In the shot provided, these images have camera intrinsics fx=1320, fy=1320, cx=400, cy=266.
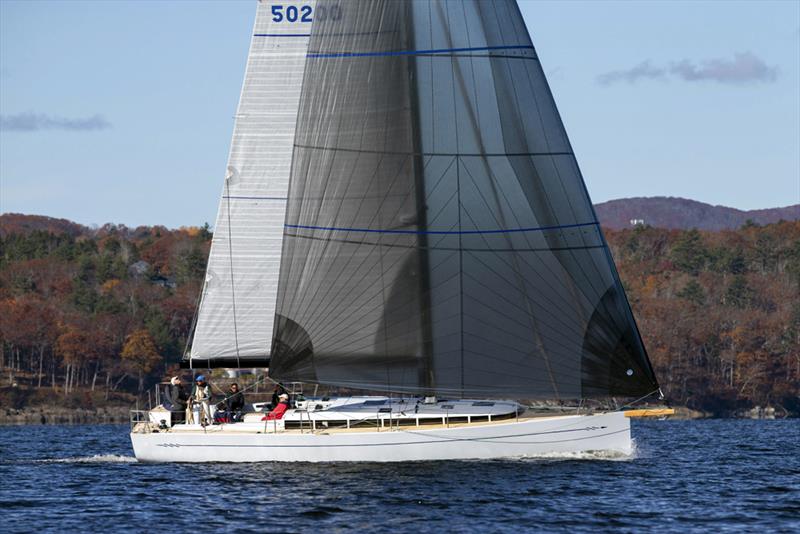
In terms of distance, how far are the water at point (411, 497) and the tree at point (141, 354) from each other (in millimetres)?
76671

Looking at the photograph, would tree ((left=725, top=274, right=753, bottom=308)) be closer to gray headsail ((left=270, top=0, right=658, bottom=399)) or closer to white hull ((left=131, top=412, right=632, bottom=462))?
white hull ((left=131, top=412, right=632, bottom=462))

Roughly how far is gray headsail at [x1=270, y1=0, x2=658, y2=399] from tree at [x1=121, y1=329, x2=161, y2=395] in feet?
270

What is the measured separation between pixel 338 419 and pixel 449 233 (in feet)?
17.1

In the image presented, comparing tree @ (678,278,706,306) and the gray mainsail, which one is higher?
tree @ (678,278,706,306)

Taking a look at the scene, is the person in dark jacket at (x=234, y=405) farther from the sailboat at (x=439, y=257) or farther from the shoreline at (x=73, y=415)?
the shoreline at (x=73, y=415)

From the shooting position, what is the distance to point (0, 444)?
5341 centimetres

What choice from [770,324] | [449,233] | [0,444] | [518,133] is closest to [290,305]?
[449,233]

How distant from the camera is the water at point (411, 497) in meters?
24.1

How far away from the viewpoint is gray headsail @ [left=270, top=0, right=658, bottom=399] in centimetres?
3080

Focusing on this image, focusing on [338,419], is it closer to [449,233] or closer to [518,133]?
[449,233]

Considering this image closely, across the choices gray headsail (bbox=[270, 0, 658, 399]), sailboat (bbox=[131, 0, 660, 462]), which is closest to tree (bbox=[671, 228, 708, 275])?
sailboat (bbox=[131, 0, 660, 462])

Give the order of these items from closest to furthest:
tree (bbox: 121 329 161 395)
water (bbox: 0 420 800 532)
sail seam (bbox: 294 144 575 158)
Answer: water (bbox: 0 420 800 532) → sail seam (bbox: 294 144 575 158) → tree (bbox: 121 329 161 395)

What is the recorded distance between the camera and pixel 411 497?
2650cm

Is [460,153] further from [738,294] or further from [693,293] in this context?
[738,294]
